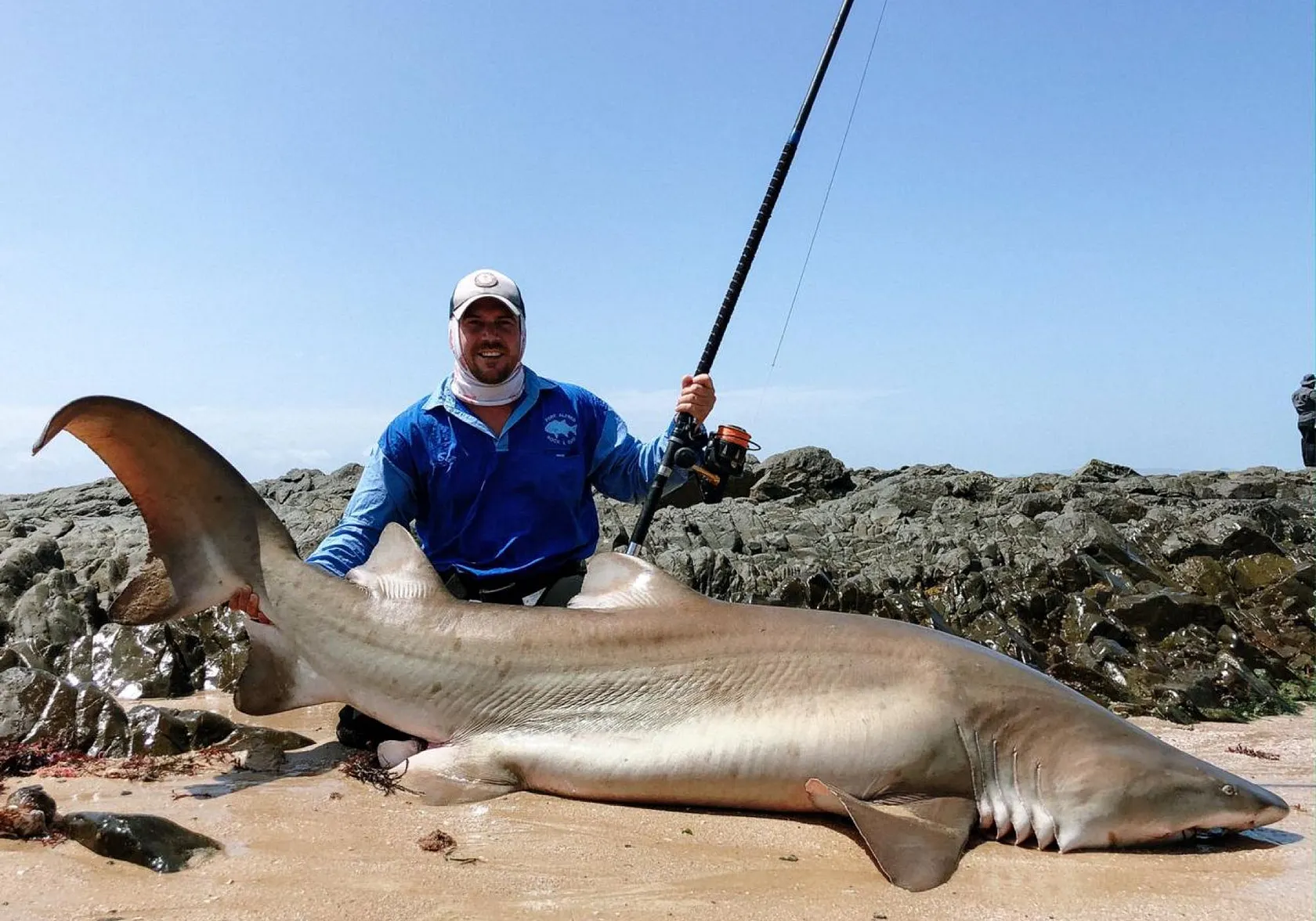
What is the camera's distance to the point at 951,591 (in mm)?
7758

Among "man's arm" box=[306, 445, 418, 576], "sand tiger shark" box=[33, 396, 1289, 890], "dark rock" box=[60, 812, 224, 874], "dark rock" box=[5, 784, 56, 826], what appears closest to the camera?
"dark rock" box=[60, 812, 224, 874]

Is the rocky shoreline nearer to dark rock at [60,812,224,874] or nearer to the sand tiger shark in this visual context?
the sand tiger shark

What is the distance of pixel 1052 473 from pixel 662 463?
32.7 feet

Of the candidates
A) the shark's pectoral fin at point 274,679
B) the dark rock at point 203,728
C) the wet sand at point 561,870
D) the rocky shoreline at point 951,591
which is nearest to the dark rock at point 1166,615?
the rocky shoreline at point 951,591

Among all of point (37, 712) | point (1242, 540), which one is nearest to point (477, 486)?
point (37, 712)

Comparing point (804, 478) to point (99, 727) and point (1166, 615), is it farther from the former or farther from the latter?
point (99, 727)

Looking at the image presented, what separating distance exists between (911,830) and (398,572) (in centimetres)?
243

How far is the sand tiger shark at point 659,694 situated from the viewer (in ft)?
11.6

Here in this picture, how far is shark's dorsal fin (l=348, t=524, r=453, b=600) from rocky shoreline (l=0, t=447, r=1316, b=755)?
1.27 meters

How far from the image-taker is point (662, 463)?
5355 millimetres

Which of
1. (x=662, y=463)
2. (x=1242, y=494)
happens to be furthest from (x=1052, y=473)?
(x=662, y=463)

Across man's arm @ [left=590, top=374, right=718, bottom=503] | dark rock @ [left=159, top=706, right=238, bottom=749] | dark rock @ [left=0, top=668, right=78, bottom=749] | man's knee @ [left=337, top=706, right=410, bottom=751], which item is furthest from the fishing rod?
dark rock @ [left=0, top=668, right=78, bottom=749]

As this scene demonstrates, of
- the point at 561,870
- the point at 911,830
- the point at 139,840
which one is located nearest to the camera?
the point at 139,840

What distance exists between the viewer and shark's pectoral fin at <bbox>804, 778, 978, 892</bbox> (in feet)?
10.4
